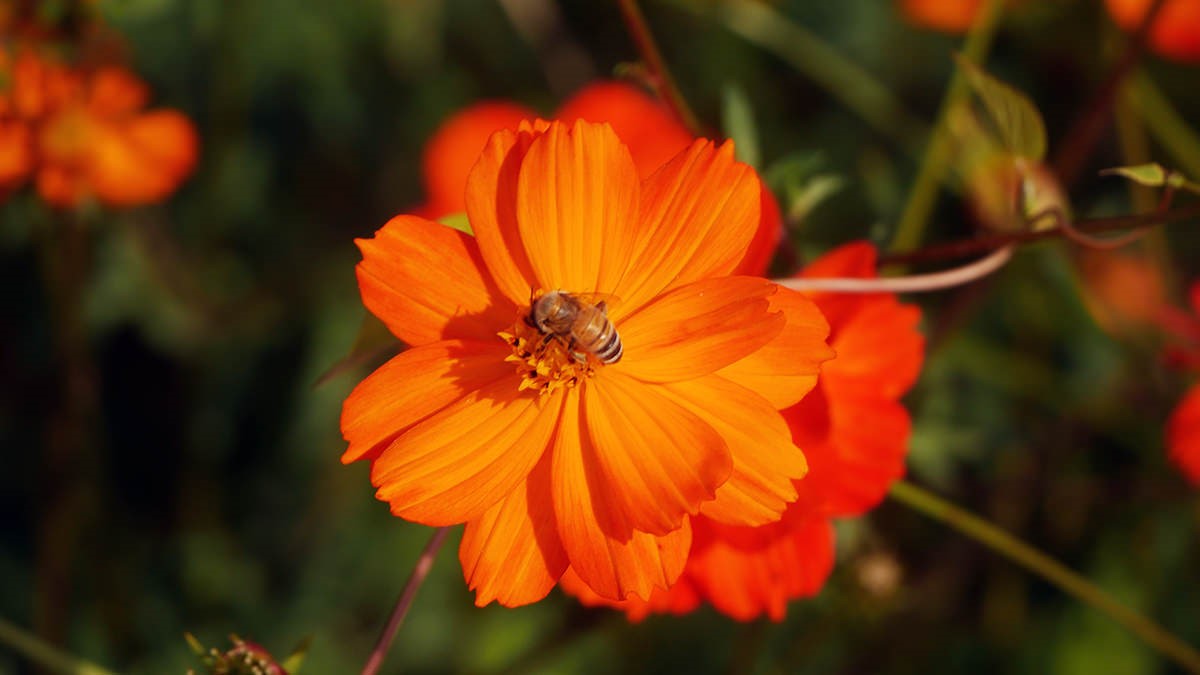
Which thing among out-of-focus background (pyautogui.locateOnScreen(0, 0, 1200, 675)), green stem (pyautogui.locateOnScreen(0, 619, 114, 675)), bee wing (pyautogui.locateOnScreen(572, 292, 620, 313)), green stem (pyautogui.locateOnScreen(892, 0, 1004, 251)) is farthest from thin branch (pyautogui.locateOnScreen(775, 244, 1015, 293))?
green stem (pyautogui.locateOnScreen(0, 619, 114, 675))

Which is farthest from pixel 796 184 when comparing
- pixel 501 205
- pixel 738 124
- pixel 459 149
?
pixel 459 149

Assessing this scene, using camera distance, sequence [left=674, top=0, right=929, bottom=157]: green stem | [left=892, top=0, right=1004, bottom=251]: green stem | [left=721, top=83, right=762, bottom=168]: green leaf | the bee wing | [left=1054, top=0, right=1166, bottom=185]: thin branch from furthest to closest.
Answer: [left=674, top=0, right=929, bottom=157]: green stem < [left=892, top=0, right=1004, bottom=251]: green stem < [left=1054, top=0, right=1166, bottom=185]: thin branch < [left=721, top=83, right=762, bottom=168]: green leaf < the bee wing

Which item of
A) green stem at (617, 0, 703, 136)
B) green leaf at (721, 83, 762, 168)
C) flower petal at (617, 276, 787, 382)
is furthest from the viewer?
green leaf at (721, 83, 762, 168)

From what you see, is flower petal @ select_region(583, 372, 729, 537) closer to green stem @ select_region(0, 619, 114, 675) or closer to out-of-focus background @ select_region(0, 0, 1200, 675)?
green stem @ select_region(0, 619, 114, 675)

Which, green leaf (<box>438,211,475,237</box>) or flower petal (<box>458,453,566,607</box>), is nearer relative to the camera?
flower petal (<box>458,453,566,607</box>)

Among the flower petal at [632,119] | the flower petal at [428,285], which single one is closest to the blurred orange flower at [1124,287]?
the flower petal at [632,119]

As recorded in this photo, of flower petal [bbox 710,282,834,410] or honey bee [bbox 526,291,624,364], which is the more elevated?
honey bee [bbox 526,291,624,364]

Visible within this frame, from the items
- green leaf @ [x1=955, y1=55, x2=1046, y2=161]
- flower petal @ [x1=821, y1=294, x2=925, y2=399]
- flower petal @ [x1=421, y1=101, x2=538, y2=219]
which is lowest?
flower petal @ [x1=821, y1=294, x2=925, y2=399]
